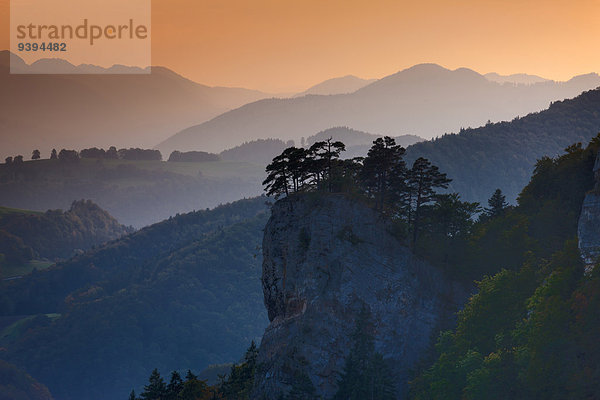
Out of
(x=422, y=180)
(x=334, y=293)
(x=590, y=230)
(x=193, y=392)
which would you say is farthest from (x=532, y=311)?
(x=193, y=392)

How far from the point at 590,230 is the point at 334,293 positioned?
2824 centimetres

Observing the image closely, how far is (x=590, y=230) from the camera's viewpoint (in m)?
63.5

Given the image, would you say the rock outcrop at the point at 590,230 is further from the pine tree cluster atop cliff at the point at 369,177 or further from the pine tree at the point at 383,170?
the pine tree at the point at 383,170

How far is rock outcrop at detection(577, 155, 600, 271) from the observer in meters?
62.6

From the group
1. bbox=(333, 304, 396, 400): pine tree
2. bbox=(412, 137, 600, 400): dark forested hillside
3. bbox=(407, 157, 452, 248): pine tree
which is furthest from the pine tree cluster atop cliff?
bbox=(333, 304, 396, 400): pine tree

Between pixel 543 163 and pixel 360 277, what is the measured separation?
30729 mm

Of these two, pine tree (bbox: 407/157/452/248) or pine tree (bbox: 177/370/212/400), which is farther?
pine tree (bbox: 177/370/212/400)

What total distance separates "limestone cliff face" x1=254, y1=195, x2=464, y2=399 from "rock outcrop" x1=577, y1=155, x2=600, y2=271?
21.7 meters

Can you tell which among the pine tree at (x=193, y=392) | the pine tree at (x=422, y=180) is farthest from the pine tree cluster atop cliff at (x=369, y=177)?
the pine tree at (x=193, y=392)

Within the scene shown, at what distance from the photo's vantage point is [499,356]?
66.9 meters

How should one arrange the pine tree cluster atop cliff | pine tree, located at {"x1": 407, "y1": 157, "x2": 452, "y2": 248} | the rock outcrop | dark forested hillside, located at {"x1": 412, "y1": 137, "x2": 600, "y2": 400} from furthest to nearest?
pine tree, located at {"x1": 407, "y1": 157, "x2": 452, "y2": 248}
the pine tree cluster atop cliff
the rock outcrop
dark forested hillside, located at {"x1": 412, "y1": 137, "x2": 600, "y2": 400}

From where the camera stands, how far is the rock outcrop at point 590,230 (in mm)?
62625

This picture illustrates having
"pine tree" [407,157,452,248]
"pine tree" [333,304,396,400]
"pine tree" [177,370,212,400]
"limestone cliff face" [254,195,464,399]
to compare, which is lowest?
"pine tree" [177,370,212,400]

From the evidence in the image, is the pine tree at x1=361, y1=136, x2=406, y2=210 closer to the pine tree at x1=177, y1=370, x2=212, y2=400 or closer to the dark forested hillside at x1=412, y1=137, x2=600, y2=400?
the dark forested hillside at x1=412, y1=137, x2=600, y2=400
